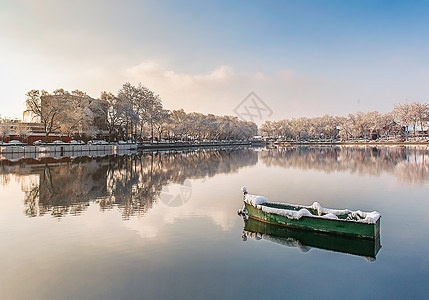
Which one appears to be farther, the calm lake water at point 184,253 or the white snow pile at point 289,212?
the white snow pile at point 289,212

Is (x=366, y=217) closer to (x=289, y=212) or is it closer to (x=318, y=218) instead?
(x=318, y=218)

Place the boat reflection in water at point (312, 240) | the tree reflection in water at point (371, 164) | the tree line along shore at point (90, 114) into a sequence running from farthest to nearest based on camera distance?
the tree line along shore at point (90, 114), the tree reflection in water at point (371, 164), the boat reflection in water at point (312, 240)

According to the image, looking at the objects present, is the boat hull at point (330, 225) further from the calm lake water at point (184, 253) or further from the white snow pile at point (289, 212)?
the calm lake water at point (184, 253)

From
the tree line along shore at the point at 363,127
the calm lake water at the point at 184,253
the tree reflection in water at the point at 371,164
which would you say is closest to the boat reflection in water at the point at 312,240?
the calm lake water at the point at 184,253

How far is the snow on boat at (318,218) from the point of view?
8.88 metres

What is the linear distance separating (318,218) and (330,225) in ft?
1.46

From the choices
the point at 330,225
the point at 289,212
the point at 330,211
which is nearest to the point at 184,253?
the point at 289,212

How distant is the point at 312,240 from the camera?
30.2ft

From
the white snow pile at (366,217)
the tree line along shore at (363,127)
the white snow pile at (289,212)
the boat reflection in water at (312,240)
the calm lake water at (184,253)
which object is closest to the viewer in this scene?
the calm lake water at (184,253)

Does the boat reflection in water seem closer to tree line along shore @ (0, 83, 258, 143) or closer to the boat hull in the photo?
the boat hull

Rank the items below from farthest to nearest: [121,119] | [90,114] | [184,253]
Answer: [121,119] → [90,114] → [184,253]

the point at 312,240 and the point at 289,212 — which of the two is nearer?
the point at 312,240

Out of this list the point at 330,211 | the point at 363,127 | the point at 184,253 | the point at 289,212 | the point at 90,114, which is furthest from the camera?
the point at 363,127

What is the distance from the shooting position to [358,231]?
8984 mm
